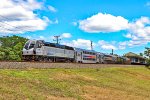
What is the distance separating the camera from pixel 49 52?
50219 mm

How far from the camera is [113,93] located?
30.4 meters

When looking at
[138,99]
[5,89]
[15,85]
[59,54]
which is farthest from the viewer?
[59,54]

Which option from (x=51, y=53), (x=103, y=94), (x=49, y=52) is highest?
(x=49, y=52)

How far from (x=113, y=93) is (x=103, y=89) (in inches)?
47.3

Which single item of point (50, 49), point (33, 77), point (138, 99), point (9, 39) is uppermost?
point (9, 39)

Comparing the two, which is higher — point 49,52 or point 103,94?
point 49,52

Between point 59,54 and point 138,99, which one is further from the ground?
point 59,54

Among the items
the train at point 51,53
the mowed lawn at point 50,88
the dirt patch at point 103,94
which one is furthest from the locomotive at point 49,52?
the dirt patch at point 103,94

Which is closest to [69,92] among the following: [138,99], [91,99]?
[91,99]

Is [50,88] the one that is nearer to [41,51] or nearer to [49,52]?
[41,51]

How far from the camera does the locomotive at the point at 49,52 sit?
47.5m

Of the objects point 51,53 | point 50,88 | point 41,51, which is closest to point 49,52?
point 51,53

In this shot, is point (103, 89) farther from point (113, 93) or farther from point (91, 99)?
point (91, 99)

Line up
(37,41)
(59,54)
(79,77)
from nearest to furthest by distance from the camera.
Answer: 1. (79,77)
2. (37,41)
3. (59,54)
